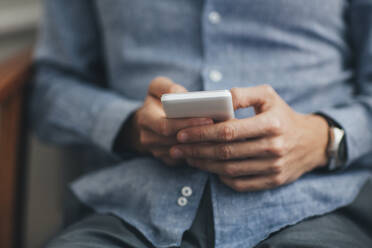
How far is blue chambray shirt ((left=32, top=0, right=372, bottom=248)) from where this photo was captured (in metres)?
0.48

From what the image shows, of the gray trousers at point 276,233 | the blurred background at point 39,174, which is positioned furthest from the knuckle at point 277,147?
the blurred background at point 39,174

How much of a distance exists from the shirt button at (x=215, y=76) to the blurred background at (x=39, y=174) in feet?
1.60

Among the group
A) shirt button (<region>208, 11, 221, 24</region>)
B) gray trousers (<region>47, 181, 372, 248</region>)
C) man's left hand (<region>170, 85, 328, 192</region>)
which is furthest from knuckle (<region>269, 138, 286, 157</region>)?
shirt button (<region>208, 11, 221, 24</region>)

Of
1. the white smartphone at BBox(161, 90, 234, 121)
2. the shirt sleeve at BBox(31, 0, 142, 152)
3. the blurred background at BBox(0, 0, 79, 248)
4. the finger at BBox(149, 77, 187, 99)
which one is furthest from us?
the blurred background at BBox(0, 0, 79, 248)

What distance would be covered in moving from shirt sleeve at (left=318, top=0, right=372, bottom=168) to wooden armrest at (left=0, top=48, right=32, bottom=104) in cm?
55

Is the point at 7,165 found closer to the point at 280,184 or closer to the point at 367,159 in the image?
the point at 280,184

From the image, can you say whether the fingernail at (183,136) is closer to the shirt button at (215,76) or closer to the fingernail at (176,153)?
the fingernail at (176,153)

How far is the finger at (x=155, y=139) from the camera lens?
0.49 metres

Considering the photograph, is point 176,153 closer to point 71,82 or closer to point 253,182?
point 253,182

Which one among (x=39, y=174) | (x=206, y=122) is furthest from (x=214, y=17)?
(x=39, y=174)

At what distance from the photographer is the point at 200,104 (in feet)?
1.23

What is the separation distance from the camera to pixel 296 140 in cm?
48

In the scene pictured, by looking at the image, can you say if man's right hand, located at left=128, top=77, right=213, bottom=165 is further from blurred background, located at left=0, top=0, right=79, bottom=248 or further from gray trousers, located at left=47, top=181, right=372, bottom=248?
blurred background, located at left=0, top=0, right=79, bottom=248

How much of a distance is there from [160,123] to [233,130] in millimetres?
100
